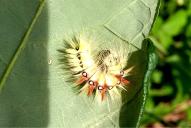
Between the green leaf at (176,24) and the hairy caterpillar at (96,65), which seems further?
the green leaf at (176,24)

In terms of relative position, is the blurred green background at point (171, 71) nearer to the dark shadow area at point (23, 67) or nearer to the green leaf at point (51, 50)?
the green leaf at point (51, 50)

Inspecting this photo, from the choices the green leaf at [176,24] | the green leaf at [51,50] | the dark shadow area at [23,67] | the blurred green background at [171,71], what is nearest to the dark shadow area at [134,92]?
the green leaf at [51,50]

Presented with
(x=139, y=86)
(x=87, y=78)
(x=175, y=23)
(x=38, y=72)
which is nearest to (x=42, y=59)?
(x=38, y=72)

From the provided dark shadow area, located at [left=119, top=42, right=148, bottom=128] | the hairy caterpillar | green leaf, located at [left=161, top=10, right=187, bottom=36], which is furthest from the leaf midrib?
green leaf, located at [left=161, top=10, right=187, bottom=36]

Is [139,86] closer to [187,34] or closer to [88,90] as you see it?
[88,90]

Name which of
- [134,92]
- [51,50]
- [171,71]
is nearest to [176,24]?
[171,71]

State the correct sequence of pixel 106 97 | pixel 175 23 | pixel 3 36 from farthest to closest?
1. pixel 175 23
2. pixel 106 97
3. pixel 3 36
